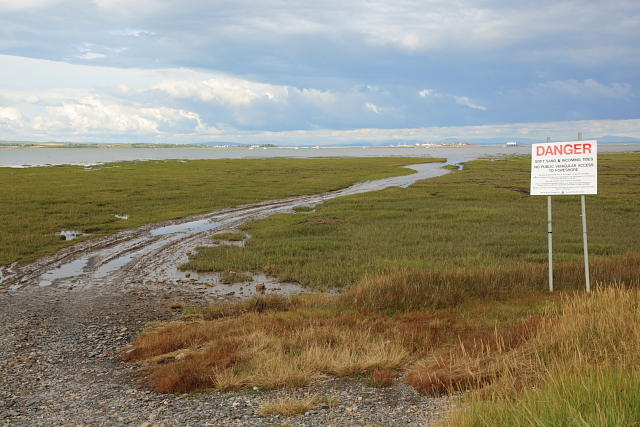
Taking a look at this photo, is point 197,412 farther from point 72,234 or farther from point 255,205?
point 255,205

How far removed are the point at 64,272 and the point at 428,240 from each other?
665 inches

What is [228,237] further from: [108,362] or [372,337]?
[372,337]

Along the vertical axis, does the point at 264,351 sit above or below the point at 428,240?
above

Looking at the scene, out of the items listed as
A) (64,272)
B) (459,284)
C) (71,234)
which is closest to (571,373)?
(459,284)

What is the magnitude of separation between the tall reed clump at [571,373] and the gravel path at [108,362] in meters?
0.94

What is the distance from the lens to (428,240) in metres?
23.9

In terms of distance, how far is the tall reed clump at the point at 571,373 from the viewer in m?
4.78

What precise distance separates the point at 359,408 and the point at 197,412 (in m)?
2.50

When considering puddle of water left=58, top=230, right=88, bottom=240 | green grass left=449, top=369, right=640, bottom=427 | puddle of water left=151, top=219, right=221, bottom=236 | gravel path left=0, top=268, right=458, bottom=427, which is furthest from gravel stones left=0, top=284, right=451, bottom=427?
puddle of water left=151, top=219, right=221, bottom=236

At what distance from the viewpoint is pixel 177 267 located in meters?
19.9

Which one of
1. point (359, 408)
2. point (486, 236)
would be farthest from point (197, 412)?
point (486, 236)

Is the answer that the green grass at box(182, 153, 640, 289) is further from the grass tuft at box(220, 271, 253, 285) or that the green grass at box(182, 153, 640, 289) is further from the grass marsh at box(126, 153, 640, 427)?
the grass tuft at box(220, 271, 253, 285)

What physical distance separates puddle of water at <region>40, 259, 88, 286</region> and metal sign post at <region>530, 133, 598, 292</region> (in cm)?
1723

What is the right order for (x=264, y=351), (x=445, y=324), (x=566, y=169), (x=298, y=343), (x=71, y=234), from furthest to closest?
1. (x=71, y=234)
2. (x=566, y=169)
3. (x=445, y=324)
4. (x=298, y=343)
5. (x=264, y=351)
